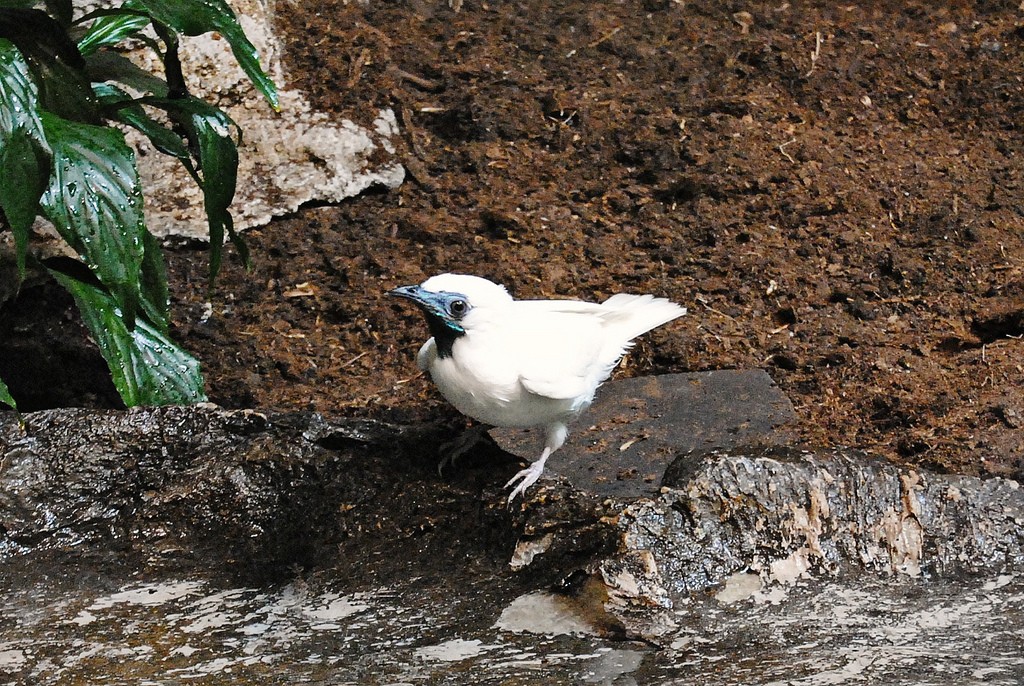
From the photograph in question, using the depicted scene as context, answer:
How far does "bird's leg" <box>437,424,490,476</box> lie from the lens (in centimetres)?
291

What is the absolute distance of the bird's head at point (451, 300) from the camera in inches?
110

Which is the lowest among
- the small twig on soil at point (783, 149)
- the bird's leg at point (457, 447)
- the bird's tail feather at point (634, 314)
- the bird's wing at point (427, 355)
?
the bird's leg at point (457, 447)

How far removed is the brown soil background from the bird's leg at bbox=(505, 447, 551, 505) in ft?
3.69

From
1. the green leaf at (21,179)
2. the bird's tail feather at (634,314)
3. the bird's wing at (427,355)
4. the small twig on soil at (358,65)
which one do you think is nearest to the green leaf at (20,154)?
the green leaf at (21,179)

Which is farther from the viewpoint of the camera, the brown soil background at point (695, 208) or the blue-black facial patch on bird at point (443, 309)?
the brown soil background at point (695, 208)

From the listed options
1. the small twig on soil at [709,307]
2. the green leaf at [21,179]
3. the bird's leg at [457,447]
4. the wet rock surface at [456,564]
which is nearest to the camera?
the wet rock surface at [456,564]

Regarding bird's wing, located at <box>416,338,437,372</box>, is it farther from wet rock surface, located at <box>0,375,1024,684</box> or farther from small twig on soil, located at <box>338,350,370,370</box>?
small twig on soil, located at <box>338,350,370,370</box>

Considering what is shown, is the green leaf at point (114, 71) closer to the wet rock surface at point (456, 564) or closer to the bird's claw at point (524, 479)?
the wet rock surface at point (456, 564)

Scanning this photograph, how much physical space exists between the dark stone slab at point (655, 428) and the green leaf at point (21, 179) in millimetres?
1498

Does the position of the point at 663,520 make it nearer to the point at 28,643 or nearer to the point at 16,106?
the point at 28,643

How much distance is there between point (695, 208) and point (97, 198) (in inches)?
112

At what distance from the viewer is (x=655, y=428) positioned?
3471mm

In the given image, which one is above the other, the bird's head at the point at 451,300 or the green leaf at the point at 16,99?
the green leaf at the point at 16,99

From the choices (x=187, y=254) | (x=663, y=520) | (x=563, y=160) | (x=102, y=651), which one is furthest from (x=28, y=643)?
(x=563, y=160)
